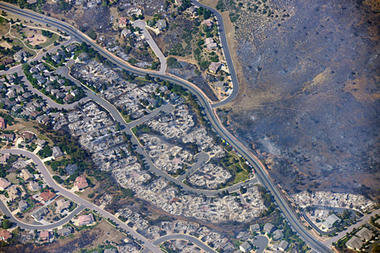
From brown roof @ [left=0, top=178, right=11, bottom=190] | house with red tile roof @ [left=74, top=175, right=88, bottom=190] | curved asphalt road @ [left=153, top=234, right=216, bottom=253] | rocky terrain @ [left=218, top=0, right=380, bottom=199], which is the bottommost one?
brown roof @ [left=0, top=178, right=11, bottom=190]

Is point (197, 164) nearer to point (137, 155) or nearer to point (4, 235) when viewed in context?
point (137, 155)

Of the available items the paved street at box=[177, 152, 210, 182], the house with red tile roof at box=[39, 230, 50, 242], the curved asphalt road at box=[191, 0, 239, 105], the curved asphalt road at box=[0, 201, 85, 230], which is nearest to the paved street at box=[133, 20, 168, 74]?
the curved asphalt road at box=[191, 0, 239, 105]

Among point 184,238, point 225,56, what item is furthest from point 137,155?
point 225,56

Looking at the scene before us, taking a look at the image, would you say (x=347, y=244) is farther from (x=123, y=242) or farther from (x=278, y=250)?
A: (x=123, y=242)

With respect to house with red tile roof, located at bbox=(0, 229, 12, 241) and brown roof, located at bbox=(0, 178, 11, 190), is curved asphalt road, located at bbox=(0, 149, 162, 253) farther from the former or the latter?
house with red tile roof, located at bbox=(0, 229, 12, 241)

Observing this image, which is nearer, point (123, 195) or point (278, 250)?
point (278, 250)

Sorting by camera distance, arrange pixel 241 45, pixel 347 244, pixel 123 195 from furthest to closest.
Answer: pixel 241 45 < pixel 123 195 < pixel 347 244

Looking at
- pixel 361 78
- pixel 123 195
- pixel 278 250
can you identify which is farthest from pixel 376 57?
pixel 123 195
